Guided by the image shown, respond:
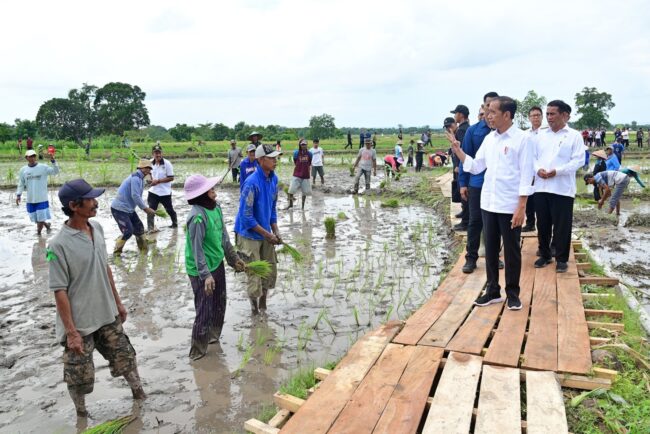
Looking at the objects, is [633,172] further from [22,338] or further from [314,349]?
[22,338]

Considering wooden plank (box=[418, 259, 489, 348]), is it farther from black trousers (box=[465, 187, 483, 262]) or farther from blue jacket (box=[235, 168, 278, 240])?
blue jacket (box=[235, 168, 278, 240])

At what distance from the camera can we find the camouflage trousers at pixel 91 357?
10.3 feet

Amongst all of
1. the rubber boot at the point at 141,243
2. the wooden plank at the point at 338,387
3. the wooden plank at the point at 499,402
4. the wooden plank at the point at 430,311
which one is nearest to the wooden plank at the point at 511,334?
the wooden plank at the point at 499,402

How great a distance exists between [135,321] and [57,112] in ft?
167

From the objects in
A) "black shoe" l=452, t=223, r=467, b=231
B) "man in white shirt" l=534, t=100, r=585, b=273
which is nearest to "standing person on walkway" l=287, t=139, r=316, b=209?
"black shoe" l=452, t=223, r=467, b=231

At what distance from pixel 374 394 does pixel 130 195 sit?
229 inches

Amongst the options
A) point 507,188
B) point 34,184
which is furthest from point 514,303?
point 34,184

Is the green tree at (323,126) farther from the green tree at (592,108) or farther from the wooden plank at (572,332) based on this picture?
the wooden plank at (572,332)

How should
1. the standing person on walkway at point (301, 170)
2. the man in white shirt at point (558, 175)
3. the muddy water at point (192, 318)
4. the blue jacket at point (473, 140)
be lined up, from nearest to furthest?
the muddy water at point (192, 318), the man in white shirt at point (558, 175), the blue jacket at point (473, 140), the standing person on walkway at point (301, 170)

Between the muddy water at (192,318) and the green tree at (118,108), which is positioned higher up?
the green tree at (118,108)

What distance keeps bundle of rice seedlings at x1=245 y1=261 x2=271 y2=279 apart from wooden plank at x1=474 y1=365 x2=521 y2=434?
2.24 meters

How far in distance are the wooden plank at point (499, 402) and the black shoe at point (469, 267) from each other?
2.21m

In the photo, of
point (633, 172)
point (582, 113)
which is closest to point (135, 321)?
point (633, 172)

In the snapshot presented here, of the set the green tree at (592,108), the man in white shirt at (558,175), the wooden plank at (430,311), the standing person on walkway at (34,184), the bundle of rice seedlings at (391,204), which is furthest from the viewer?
the green tree at (592,108)
